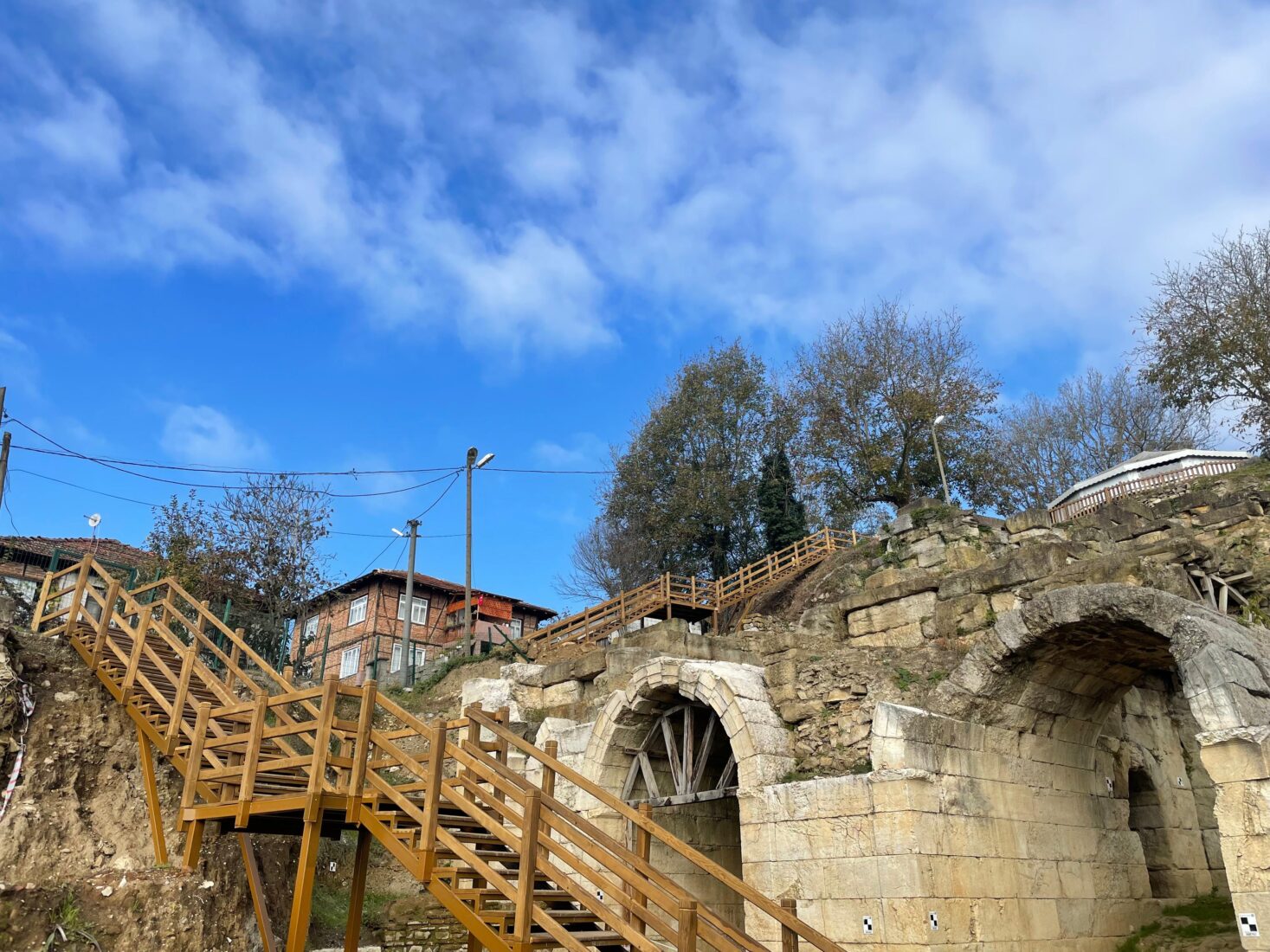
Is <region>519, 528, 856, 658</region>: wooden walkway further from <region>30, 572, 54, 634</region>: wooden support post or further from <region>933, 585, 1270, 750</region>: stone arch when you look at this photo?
<region>933, 585, 1270, 750</region>: stone arch

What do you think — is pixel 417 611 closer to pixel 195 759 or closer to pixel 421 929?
pixel 421 929

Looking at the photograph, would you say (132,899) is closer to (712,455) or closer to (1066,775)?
(1066,775)

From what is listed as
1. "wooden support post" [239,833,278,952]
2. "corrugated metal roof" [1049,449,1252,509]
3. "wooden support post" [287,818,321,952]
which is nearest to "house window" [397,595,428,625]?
"corrugated metal roof" [1049,449,1252,509]

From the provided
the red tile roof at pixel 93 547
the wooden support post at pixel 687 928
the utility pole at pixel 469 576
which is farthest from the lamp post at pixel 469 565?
the wooden support post at pixel 687 928

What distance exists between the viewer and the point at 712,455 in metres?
34.0

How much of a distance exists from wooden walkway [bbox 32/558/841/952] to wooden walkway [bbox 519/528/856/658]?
43.0 ft

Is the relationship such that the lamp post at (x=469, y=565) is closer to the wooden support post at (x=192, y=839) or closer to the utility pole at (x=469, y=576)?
the utility pole at (x=469, y=576)

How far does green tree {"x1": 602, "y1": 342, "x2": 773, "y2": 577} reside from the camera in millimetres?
32969

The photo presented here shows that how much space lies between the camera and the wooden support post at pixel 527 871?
6387mm

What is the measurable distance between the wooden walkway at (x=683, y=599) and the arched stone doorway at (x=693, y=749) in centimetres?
1050

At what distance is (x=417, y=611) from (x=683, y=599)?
67.8 feet

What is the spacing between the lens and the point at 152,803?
10.4m

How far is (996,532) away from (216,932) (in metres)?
18.3

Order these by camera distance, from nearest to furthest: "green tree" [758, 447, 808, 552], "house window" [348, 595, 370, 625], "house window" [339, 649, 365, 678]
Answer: "green tree" [758, 447, 808, 552]
"house window" [339, 649, 365, 678]
"house window" [348, 595, 370, 625]
